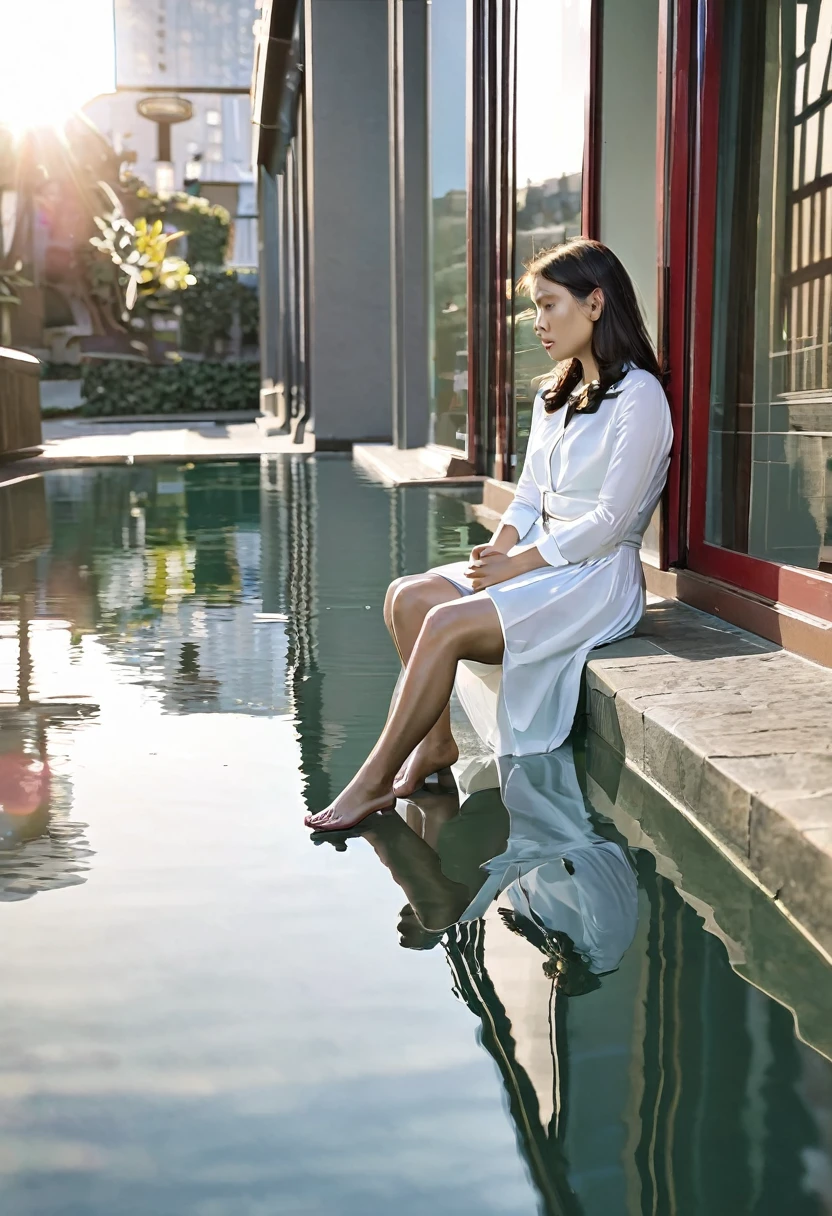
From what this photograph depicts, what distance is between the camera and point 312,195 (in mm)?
13984

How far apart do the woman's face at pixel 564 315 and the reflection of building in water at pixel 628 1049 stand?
48.9 inches

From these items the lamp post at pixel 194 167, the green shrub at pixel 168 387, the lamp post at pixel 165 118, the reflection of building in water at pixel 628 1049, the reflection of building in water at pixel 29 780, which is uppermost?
the lamp post at pixel 165 118

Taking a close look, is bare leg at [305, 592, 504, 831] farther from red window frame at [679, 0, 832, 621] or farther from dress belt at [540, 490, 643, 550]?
red window frame at [679, 0, 832, 621]

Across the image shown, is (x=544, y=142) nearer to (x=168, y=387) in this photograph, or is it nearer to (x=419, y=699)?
(x=419, y=699)

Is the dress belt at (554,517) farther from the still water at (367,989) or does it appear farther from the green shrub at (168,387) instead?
the green shrub at (168,387)

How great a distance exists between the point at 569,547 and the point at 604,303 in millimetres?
545

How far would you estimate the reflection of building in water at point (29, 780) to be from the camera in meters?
2.33

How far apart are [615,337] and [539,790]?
1012 mm

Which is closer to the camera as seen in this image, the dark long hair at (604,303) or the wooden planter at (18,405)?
the dark long hair at (604,303)

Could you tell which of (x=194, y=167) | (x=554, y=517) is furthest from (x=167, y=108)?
(x=554, y=517)

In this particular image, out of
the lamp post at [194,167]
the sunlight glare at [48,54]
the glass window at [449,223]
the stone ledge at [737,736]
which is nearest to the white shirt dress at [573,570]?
the stone ledge at [737,736]

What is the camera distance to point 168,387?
98.9ft

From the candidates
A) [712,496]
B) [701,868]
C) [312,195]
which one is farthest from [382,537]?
[312,195]

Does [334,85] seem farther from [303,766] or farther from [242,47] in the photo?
[242,47]
